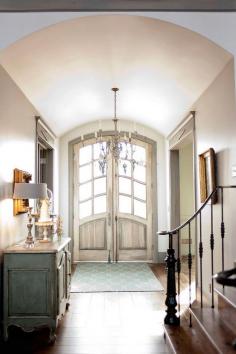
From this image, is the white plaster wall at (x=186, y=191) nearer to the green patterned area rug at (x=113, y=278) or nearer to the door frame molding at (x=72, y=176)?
the door frame molding at (x=72, y=176)

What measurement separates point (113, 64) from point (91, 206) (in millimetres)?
4002

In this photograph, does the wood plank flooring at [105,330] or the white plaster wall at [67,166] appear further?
the white plaster wall at [67,166]

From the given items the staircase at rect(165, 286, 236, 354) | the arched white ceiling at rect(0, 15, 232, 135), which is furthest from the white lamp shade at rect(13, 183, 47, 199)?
the staircase at rect(165, 286, 236, 354)

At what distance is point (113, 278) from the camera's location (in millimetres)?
6355

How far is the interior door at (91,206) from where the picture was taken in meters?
8.02

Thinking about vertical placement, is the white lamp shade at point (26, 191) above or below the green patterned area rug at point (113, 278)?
above

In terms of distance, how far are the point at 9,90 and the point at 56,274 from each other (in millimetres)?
1989

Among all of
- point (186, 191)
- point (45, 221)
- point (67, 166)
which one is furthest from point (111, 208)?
point (45, 221)

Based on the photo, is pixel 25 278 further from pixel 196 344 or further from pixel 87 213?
pixel 87 213

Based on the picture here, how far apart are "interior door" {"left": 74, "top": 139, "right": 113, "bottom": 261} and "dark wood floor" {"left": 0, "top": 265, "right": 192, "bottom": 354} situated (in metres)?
2.95

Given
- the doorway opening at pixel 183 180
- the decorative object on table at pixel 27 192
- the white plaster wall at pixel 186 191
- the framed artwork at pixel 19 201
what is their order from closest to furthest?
the decorative object on table at pixel 27 192
the framed artwork at pixel 19 201
the doorway opening at pixel 183 180
the white plaster wall at pixel 186 191

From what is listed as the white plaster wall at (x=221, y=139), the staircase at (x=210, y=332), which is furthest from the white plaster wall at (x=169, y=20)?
the staircase at (x=210, y=332)

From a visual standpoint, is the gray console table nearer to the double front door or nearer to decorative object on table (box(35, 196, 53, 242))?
decorative object on table (box(35, 196, 53, 242))

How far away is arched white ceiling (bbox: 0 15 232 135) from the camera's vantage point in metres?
3.63
